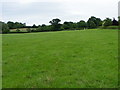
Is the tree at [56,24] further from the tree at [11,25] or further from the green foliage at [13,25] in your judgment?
the tree at [11,25]

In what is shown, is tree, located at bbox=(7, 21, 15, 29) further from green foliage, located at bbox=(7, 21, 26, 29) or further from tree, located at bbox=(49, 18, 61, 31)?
tree, located at bbox=(49, 18, 61, 31)

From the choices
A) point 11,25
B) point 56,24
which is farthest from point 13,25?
point 56,24

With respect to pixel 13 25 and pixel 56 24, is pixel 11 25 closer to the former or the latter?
pixel 13 25

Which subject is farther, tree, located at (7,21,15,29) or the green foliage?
the green foliage

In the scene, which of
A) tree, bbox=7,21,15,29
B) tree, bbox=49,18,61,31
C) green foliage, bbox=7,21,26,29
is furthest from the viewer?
tree, bbox=49,18,61,31

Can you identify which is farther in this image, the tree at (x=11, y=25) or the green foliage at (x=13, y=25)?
the green foliage at (x=13, y=25)

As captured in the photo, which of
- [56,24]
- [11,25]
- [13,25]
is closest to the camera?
[11,25]

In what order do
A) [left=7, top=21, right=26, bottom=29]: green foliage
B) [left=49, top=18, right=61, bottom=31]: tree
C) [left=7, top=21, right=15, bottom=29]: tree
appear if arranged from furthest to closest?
[left=49, top=18, right=61, bottom=31]: tree → [left=7, top=21, right=26, bottom=29]: green foliage → [left=7, top=21, right=15, bottom=29]: tree

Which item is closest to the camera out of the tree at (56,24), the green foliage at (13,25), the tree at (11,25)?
the tree at (11,25)

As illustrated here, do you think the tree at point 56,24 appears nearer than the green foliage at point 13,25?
No

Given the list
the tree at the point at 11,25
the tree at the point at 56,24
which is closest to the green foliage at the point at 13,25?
the tree at the point at 11,25

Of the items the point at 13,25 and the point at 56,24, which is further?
the point at 56,24

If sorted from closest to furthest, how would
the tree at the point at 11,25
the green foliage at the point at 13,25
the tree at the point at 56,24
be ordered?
the tree at the point at 11,25
the green foliage at the point at 13,25
the tree at the point at 56,24

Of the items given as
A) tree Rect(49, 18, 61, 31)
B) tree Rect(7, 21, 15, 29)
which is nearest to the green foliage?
tree Rect(7, 21, 15, 29)
